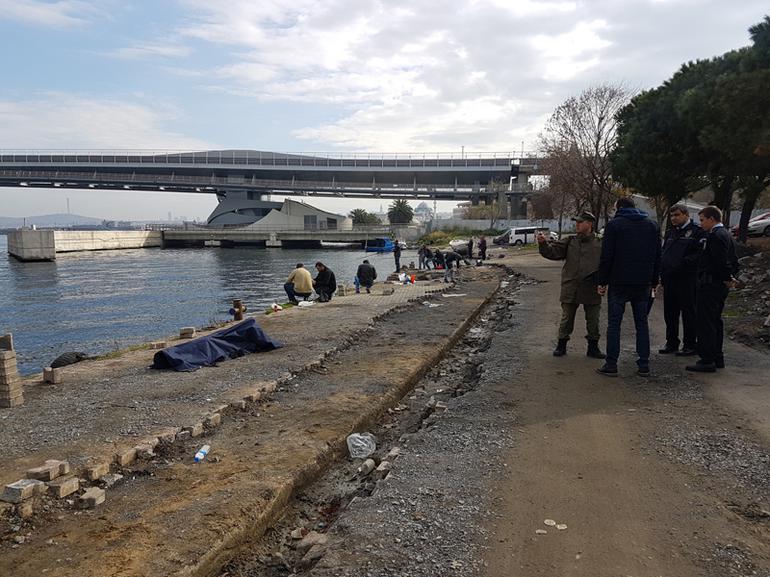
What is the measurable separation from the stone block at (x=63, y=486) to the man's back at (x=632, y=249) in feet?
17.0

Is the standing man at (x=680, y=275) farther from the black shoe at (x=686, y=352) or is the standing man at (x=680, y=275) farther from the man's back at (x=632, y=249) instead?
the man's back at (x=632, y=249)

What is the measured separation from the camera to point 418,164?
317ft

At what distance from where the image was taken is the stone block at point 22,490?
3.62 metres

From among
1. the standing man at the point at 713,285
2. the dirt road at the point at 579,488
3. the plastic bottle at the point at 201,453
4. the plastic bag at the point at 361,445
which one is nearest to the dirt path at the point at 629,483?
the dirt road at the point at 579,488

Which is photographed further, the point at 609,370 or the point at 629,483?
the point at 609,370

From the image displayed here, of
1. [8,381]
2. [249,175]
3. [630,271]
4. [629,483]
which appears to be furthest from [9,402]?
[249,175]

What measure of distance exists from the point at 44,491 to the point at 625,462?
3.96m

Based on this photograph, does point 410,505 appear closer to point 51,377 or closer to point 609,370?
point 609,370

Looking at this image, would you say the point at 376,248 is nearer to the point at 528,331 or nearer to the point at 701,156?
the point at 701,156

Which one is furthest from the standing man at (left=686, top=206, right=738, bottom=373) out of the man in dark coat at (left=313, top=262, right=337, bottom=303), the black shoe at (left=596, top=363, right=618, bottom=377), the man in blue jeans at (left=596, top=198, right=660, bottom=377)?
the man in dark coat at (left=313, top=262, right=337, bottom=303)

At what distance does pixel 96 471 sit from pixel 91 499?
1.37 ft

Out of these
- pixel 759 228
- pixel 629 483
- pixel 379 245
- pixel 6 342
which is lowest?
pixel 629 483

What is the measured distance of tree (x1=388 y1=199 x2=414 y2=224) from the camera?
120250 mm

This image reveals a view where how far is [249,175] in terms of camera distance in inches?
4038
